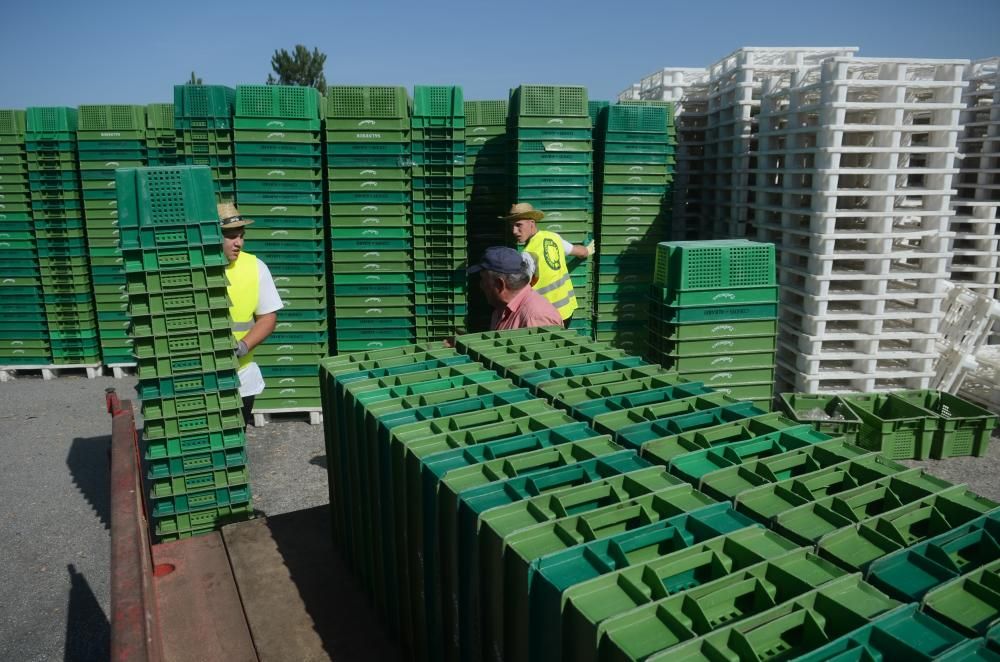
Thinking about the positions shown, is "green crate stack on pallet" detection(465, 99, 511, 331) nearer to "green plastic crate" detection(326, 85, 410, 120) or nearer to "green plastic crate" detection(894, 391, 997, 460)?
"green plastic crate" detection(326, 85, 410, 120)

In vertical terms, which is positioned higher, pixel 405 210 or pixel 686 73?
pixel 686 73

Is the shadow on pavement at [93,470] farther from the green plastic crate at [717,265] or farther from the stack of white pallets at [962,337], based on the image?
the stack of white pallets at [962,337]

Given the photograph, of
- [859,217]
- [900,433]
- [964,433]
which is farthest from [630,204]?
[964,433]

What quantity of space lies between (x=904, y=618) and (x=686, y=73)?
11.0m

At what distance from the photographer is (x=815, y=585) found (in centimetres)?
200

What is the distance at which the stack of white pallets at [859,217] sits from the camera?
23.3 feet

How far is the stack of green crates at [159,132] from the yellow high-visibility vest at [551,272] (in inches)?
202

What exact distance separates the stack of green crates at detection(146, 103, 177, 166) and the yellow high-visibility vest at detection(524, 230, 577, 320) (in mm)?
5125

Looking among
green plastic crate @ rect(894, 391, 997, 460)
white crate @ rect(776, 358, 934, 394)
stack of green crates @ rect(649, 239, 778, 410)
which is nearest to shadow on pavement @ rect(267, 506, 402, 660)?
stack of green crates @ rect(649, 239, 778, 410)

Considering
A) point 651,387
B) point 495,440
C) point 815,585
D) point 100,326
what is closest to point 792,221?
point 651,387

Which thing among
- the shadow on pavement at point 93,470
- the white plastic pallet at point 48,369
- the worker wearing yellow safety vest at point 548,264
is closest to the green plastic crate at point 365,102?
the worker wearing yellow safety vest at point 548,264

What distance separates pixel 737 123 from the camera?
9.22 m

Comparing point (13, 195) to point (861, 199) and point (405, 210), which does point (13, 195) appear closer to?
point (405, 210)

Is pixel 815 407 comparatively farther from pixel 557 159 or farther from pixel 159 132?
pixel 159 132
